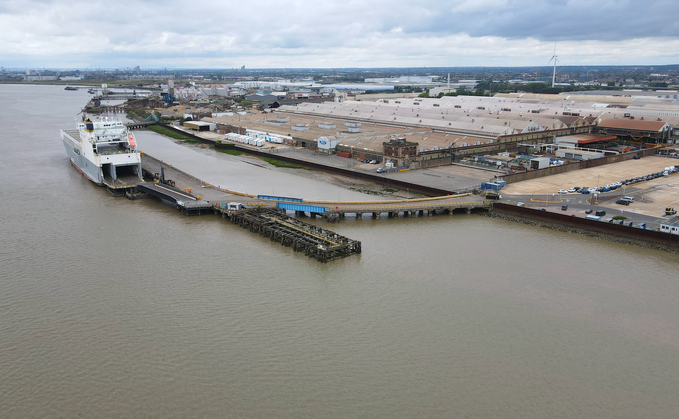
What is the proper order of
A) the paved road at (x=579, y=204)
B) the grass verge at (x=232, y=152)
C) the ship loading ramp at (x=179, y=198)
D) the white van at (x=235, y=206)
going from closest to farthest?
the paved road at (x=579, y=204) < the white van at (x=235, y=206) < the ship loading ramp at (x=179, y=198) < the grass verge at (x=232, y=152)

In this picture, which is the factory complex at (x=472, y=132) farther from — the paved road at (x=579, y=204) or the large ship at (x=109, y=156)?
the large ship at (x=109, y=156)

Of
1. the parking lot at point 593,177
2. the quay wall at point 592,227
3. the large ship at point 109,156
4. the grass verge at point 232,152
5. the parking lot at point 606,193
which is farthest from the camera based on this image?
the grass verge at point 232,152

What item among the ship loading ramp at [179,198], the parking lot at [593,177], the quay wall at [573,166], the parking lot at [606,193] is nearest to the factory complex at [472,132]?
the quay wall at [573,166]

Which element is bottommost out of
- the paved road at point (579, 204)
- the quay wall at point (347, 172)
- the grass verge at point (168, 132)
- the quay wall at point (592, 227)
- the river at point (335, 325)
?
the river at point (335, 325)

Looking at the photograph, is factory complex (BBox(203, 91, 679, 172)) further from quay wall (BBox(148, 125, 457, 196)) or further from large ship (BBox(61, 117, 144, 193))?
large ship (BBox(61, 117, 144, 193))

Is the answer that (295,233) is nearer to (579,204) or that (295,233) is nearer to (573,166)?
(579,204)

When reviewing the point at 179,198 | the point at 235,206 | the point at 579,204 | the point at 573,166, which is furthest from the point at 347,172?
the point at 573,166

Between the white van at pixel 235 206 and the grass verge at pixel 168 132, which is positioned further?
the grass verge at pixel 168 132
